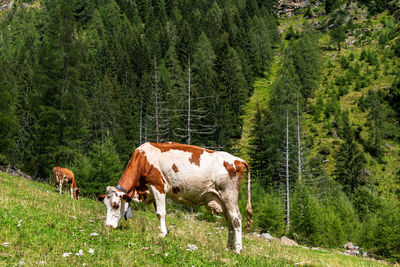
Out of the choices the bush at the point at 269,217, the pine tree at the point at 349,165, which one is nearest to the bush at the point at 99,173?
the bush at the point at 269,217

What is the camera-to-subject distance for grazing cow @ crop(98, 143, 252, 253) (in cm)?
856

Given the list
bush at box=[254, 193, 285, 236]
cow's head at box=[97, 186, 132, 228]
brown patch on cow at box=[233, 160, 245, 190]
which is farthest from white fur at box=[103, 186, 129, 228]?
bush at box=[254, 193, 285, 236]

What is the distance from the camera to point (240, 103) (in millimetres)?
71188

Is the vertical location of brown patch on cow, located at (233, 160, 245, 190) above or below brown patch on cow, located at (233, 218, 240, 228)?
above

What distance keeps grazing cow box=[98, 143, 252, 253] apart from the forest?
62.2 feet

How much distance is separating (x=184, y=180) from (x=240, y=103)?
63.9m

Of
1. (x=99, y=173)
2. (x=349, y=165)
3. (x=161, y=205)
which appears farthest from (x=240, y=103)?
(x=161, y=205)

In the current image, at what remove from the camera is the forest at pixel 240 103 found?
Answer: 107 feet

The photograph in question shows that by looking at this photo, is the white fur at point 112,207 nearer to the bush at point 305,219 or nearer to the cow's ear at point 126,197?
the cow's ear at point 126,197

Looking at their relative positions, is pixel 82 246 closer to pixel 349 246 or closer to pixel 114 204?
pixel 114 204

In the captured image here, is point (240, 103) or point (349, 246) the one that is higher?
point (240, 103)

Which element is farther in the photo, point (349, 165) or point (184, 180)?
point (349, 165)

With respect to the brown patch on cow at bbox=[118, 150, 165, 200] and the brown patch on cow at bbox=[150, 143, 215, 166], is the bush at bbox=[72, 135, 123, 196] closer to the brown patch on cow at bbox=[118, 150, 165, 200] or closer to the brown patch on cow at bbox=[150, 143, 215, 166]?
the brown patch on cow at bbox=[118, 150, 165, 200]

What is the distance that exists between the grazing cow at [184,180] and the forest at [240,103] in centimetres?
1896
